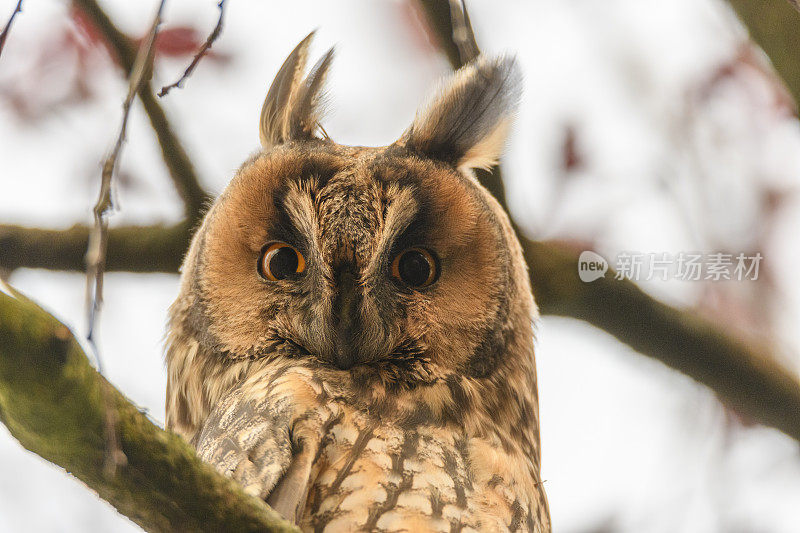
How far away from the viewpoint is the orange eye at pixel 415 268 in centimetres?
205

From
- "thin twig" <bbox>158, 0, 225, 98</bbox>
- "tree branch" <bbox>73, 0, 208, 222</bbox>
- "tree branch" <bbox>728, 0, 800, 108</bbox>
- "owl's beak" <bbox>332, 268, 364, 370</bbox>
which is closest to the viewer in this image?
"thin twig" <bbox>158, 0, 225, 98</bbox>

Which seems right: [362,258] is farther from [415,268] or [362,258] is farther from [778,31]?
[778,31]

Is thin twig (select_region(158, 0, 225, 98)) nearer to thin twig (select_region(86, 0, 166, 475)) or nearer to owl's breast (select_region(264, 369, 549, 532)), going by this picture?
thin twig (select_region(86, 0, 166, 475))

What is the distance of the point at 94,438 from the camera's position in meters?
1.01

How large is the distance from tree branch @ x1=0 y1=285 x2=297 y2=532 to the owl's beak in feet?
2.75

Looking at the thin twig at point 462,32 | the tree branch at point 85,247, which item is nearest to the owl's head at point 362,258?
the tree branch at point 85,247

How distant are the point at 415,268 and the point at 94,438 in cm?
118

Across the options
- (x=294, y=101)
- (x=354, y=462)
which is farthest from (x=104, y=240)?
(x=294, y=101)

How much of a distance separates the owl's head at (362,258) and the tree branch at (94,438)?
876mm

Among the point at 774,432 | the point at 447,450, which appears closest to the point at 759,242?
the point at 774,432

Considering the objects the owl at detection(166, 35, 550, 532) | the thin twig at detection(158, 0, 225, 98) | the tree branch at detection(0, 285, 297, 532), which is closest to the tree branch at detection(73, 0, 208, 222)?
the owl at detection(166, 35, 550, 532)

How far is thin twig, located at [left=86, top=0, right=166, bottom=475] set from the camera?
1.00 meters

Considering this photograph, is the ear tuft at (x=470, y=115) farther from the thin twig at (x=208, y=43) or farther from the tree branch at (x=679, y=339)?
the thin twig at (x=208, y=43)

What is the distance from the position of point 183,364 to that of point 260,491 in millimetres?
798
